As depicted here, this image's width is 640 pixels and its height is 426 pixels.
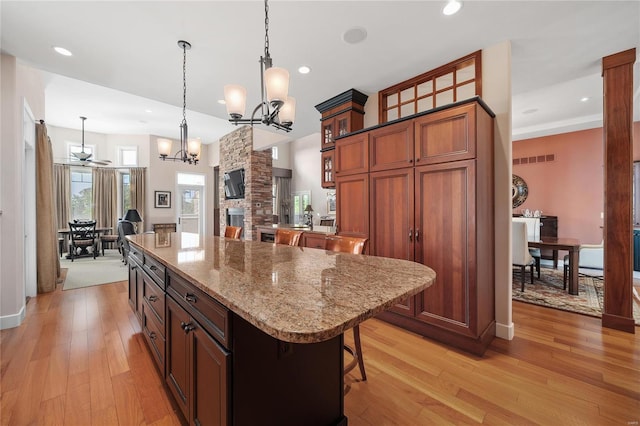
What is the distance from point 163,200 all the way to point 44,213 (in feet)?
14.0

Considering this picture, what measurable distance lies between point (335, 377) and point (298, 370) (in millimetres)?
275

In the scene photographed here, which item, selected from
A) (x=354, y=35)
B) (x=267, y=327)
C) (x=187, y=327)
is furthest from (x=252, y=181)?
(x=267, y=327)

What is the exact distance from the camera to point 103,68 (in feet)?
9.51

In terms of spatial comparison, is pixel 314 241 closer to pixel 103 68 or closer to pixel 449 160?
pixel 449 160

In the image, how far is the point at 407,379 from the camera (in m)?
1.86

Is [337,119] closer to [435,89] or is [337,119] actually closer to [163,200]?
[435,89]

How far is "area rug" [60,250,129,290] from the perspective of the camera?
429 cm

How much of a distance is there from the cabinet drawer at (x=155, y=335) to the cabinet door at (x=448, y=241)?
210 cm

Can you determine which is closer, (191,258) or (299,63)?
(191,258)

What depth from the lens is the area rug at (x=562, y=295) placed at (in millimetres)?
3094

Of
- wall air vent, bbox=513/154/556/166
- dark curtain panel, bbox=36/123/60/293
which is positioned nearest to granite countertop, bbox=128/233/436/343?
dark curtain panel, bbox=36/123/60/293

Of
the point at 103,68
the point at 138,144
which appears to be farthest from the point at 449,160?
the point at 138,144

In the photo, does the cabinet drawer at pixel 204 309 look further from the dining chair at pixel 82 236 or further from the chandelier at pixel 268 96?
the dining chair at pixel 82 236

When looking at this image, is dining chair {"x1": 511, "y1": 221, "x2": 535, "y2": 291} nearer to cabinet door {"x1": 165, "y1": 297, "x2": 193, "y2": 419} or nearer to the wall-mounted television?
cabinet door {"x1": 165, "y1": 297, "x2": 193, "y2": 419}
